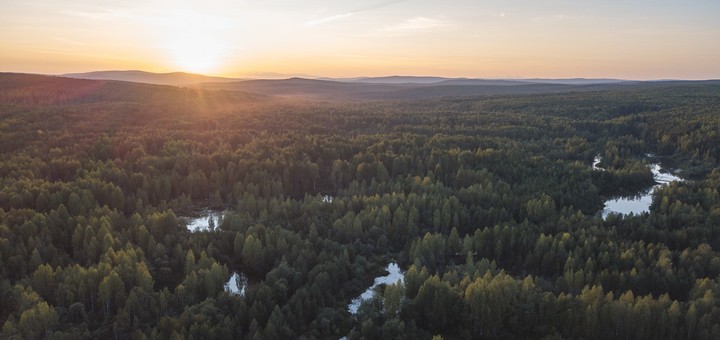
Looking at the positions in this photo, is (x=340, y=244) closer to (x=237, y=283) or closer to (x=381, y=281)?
(x=381, y=281)

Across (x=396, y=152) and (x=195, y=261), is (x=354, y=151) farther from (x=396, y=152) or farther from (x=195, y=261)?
(x=195, y=261)

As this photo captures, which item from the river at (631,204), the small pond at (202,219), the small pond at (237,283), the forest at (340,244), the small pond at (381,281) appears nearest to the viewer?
the forest at (340,244)

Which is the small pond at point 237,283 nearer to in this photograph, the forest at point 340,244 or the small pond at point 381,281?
the forest at point 340,244

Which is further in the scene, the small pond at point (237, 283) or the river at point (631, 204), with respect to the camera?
the river at point (631, 204)

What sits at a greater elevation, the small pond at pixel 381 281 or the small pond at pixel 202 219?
the small pond at pixel 202 219

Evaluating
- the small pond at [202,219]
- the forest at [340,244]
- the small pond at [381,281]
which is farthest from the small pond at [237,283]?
the small pond at [202,219]

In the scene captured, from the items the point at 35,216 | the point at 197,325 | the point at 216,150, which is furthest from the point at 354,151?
the point at 197,325

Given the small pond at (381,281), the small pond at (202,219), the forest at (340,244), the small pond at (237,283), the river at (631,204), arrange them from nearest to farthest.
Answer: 1. the forest at (340,244)
2. the small pond at (381,281)
3. the small pond at (237,283)
4. the small pond at (202,219)
5. the river at (631,204)

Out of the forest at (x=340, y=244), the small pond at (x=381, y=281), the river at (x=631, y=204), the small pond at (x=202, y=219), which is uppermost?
the forest at (x=340, y=244)

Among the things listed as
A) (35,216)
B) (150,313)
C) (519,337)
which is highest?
(35,216)
